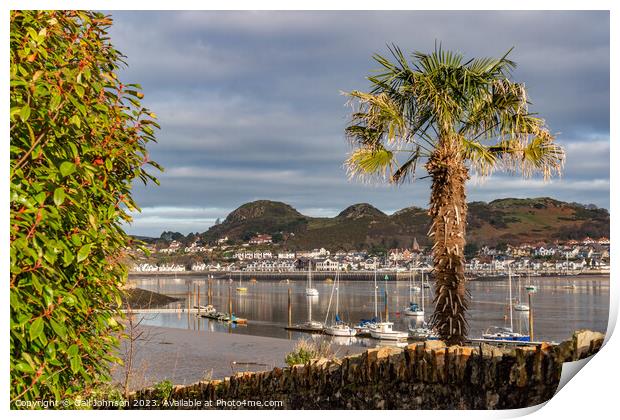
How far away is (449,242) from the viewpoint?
8.53m

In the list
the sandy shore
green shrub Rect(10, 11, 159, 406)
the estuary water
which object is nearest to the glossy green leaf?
green shrub Rect(10, 11, 159, 406)

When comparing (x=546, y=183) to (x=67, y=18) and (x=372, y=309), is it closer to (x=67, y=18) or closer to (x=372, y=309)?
(x=67, y=18)

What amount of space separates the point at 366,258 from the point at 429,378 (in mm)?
99910

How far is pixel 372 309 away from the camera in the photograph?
7825 centimetres

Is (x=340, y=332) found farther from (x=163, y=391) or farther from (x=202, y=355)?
(x=163, y=391)

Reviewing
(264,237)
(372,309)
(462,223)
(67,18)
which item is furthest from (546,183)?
(372,309)

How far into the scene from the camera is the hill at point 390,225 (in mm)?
44312

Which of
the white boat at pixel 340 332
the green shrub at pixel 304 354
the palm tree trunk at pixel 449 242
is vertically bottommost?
the white boat at pixel 340 332

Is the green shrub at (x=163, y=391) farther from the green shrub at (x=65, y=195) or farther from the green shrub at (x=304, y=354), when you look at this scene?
the green shrub at (x=304, y=354)

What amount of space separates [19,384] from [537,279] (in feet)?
455

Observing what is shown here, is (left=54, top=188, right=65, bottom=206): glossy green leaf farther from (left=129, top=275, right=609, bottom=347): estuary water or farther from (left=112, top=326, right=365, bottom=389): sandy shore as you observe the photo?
(left=129, top=275, right=609, bottom=347): estuary water

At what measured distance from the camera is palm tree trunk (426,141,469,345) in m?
8.47

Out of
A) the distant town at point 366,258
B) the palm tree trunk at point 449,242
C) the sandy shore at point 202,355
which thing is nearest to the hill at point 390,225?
the distant town at point 366,258

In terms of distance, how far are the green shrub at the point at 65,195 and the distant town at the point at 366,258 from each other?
1447 inches
